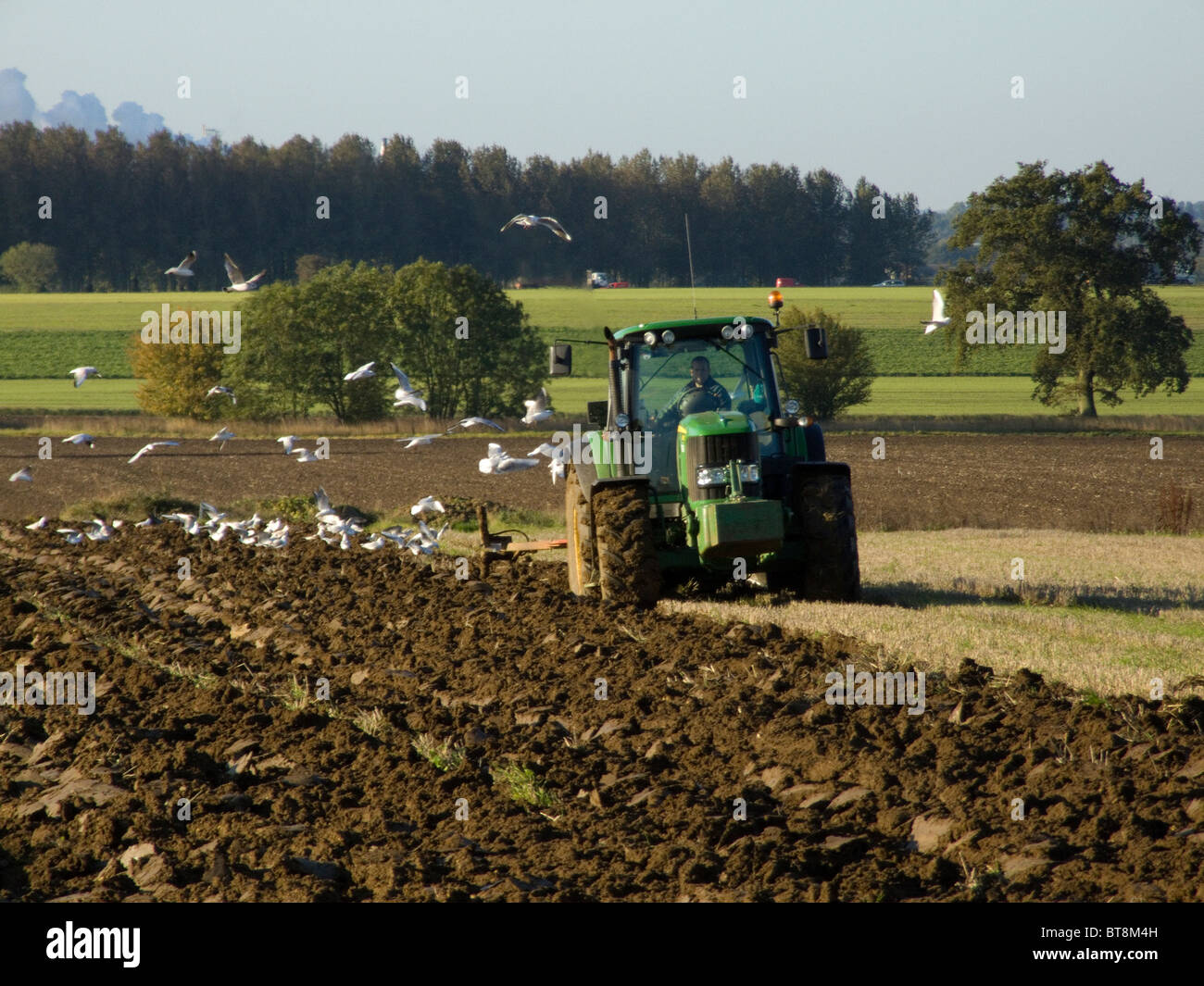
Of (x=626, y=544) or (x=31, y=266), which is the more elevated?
(x=31, y=266)

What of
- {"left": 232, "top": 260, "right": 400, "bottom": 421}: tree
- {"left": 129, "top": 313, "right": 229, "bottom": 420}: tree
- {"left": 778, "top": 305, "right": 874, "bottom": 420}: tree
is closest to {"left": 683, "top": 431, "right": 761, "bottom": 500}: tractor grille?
{"left": 778, "top": 305, "right": 874, "bottom": 420}: tree

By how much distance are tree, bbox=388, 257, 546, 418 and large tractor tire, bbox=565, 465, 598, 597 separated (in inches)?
1470

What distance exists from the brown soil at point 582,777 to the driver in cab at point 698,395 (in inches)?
69.1

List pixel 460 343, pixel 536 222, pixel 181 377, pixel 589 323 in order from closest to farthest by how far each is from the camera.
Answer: pixel 536 222
pixel 460 343
pixel 181 377
pixel 589 323

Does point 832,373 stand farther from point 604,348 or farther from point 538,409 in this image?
point 538,409

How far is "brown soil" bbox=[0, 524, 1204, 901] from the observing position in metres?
4.95

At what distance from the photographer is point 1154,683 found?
287 inches

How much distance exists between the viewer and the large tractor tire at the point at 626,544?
10148 millimetres

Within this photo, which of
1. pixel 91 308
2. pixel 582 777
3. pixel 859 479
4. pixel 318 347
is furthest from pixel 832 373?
pixel 91 308

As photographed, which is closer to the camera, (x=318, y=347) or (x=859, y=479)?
(x=859, y=479)

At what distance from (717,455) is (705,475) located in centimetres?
19

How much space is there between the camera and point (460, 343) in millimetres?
49000

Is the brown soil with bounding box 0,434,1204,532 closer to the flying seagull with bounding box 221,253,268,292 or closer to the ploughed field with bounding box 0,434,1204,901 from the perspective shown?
the flying seagull with bounding box 221,253,268,292
